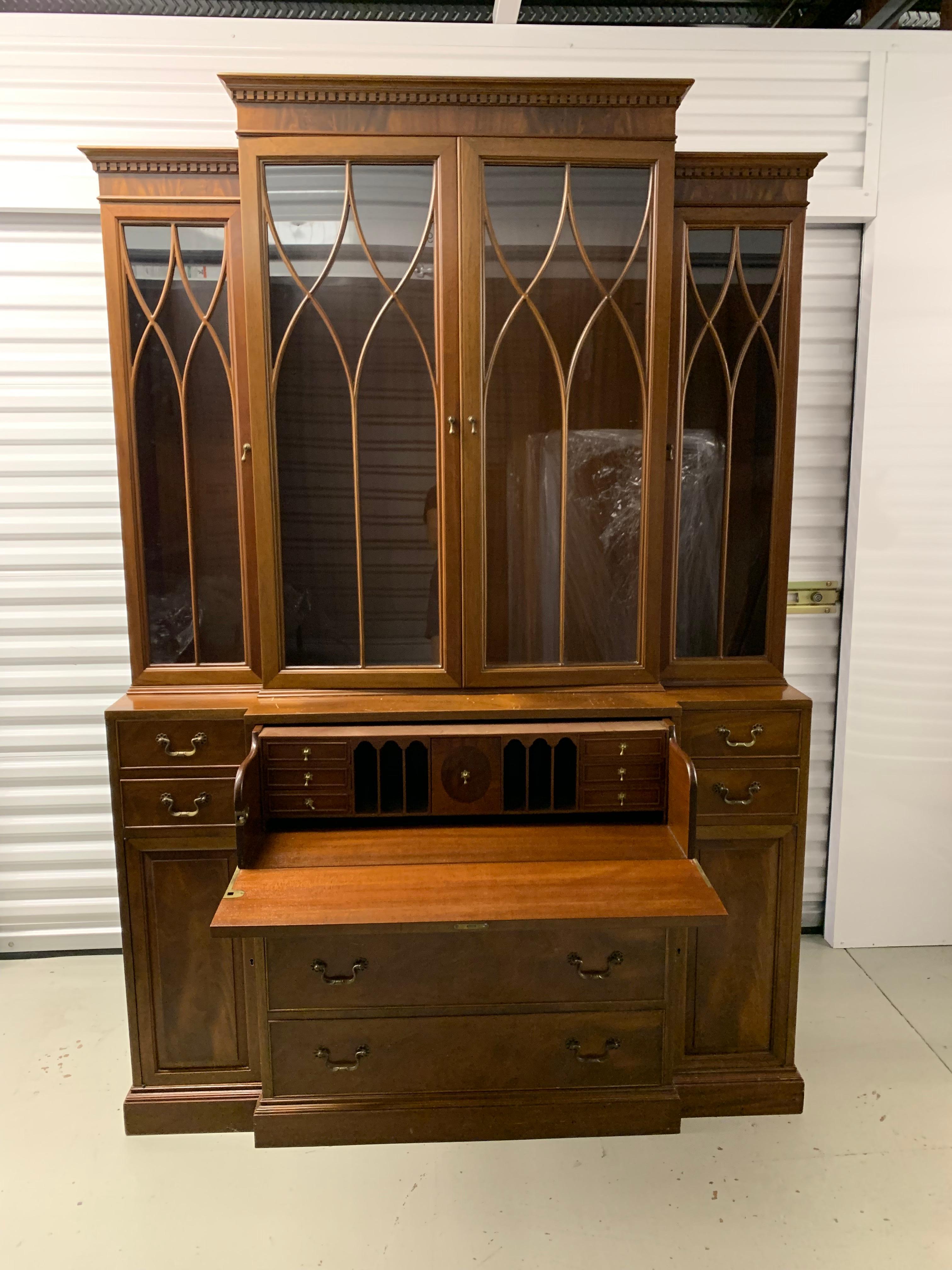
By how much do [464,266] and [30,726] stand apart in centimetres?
202

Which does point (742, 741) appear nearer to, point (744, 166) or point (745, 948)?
point (745, 948)

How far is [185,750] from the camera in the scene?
75.4 inches

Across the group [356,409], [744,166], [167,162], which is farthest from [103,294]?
[744,166]

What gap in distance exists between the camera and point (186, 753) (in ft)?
6.27

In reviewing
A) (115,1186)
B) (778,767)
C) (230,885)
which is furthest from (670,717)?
(115,1186)

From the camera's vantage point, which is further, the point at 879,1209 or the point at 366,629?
the point at 366,629

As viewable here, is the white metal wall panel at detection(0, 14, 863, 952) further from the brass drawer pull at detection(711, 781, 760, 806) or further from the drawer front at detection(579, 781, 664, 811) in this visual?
the drawer front at detection(579, 781, 664, 811)

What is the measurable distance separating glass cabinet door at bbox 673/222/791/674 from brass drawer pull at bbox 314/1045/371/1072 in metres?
1.19

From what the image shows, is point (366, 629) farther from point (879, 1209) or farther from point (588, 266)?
point (879, 1209)

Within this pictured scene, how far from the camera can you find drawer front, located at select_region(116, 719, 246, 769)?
74.7 inches

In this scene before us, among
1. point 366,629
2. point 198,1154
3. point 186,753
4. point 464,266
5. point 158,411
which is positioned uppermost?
point 464,266

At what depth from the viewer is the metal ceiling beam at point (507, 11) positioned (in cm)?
229

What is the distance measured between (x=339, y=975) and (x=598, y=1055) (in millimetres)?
634

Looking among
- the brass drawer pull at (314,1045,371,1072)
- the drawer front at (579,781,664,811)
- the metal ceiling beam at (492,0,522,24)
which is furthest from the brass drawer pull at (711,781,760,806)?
the metal ceiling beam at (492,0,522,24)
